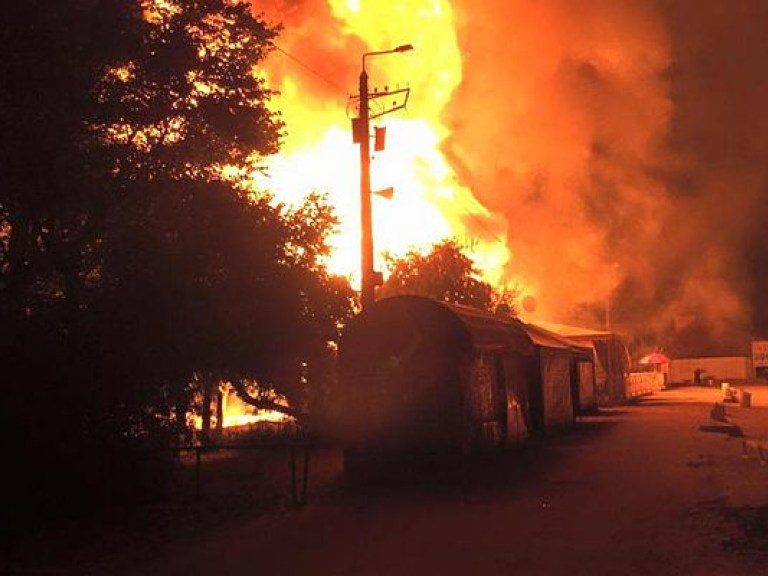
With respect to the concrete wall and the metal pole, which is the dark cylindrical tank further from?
the concrete wall

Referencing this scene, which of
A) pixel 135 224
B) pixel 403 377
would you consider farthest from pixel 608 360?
pixel 135 224

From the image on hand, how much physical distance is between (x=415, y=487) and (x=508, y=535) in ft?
14.7

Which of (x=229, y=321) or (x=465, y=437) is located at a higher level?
(x=229, y=321)

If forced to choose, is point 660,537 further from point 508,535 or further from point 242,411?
point 242,411

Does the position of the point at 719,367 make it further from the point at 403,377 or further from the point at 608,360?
the point at 403,377

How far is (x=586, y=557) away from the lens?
25.7 ft

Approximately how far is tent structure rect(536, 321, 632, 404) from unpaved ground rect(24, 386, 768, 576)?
934 inches

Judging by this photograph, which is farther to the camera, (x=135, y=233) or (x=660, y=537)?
(x=135, y=233)

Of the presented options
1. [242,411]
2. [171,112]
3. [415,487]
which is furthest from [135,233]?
[242,411]

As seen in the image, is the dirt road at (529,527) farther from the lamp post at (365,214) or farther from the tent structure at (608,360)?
the tent structure at (608,360)

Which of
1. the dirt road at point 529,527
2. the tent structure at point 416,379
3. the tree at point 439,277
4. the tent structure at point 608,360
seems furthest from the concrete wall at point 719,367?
the tent structure at point 416,379

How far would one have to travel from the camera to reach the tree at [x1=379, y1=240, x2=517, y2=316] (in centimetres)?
3119

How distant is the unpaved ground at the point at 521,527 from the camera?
7.74 m

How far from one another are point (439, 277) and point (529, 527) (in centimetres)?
2242
